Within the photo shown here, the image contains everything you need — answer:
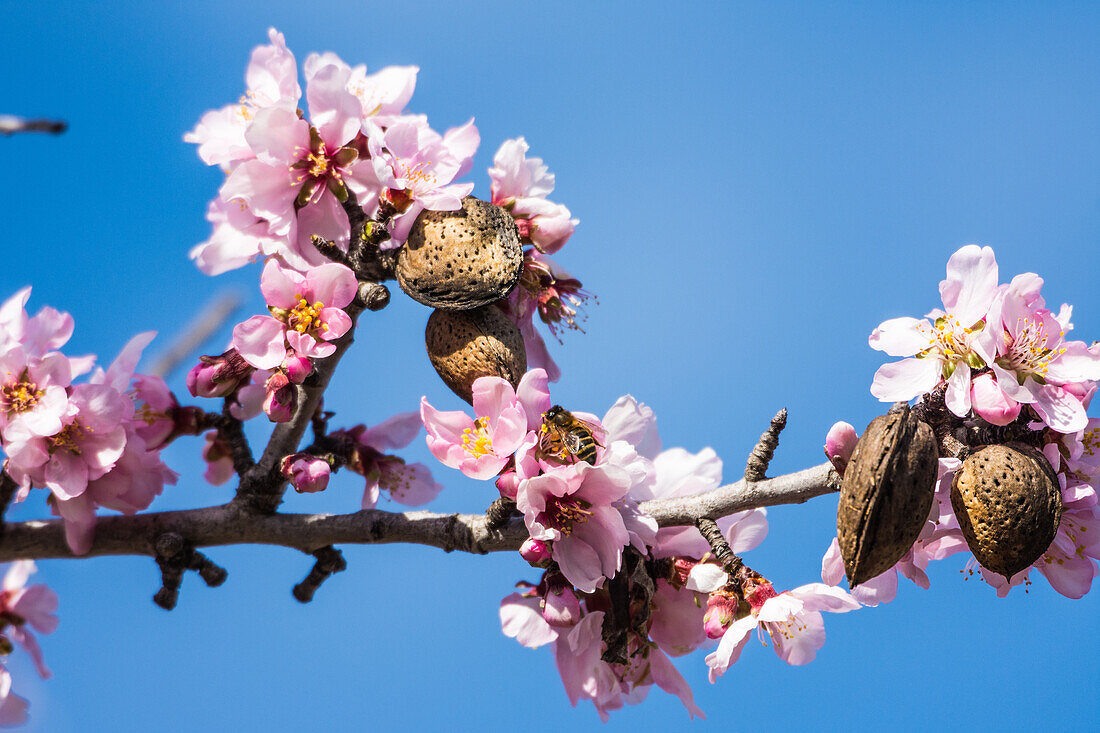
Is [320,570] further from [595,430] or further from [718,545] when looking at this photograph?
[718,545]

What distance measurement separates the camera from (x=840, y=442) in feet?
5.72

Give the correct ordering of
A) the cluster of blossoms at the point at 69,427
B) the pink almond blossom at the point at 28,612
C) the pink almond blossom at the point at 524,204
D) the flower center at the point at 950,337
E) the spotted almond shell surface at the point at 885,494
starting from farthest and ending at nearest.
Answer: the pink almond blossom at the point at 28,612 → the pink almond blossom at the point at 524,204 → the cluster of blossoms at the point at 69,427 → the flower center at the point at 950,337 → the spotted almond shell surface at the point at 885,494

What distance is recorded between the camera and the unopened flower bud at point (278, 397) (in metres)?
2.08

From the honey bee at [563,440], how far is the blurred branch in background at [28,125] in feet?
3.42

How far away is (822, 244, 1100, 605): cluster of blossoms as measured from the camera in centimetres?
177

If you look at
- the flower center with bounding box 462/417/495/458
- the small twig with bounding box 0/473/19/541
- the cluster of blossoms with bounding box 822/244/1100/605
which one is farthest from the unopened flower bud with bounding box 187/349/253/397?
the cluster of blossoms with bounding box 822/244/1100/605

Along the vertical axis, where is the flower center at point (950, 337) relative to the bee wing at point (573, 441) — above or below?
above

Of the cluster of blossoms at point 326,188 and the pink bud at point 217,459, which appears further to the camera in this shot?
the pink bud at point 217,459

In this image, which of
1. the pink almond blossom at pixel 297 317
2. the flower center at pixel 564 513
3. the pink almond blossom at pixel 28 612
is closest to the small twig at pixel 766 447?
the flower center at pixel 564 513

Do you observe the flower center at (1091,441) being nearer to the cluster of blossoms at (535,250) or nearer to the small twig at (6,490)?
the cluster of blossoms at (535,250)

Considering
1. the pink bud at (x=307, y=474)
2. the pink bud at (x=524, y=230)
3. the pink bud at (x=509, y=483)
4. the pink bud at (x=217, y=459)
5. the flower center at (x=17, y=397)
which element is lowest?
the pink bud at (x=509, y=483)

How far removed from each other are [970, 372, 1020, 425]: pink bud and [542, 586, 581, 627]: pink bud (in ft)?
2.99

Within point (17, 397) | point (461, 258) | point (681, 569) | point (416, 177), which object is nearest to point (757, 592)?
point (681, 569)

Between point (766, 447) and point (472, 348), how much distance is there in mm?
641
